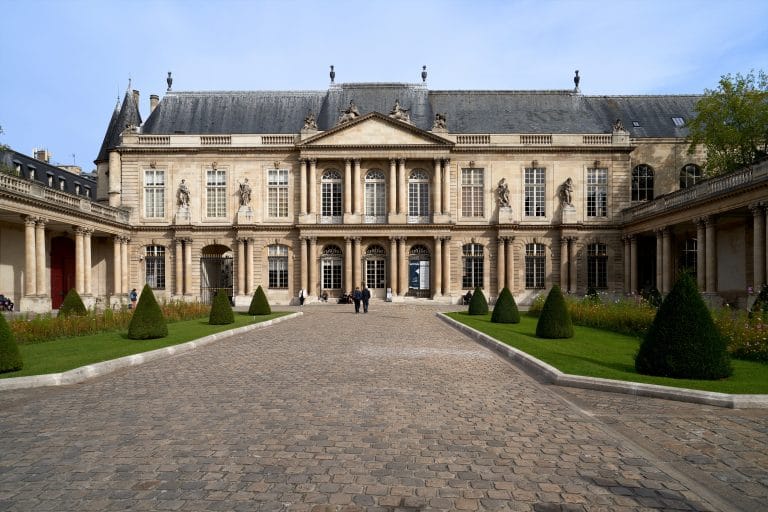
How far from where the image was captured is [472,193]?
3722 centimetres

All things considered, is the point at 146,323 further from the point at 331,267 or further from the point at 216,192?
the point at 216,192

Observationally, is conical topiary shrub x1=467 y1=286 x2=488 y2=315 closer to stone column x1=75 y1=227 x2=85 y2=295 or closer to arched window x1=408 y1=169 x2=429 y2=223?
arched window x1=408 y1=169 x2=429 y2=223

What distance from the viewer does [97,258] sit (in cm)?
3644

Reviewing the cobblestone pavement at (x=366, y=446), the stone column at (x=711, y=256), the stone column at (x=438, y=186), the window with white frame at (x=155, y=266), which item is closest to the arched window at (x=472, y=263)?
the stone column at (x=438, y=186)

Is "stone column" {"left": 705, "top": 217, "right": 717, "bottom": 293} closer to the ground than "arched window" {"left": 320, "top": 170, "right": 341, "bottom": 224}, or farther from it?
closer to the ground

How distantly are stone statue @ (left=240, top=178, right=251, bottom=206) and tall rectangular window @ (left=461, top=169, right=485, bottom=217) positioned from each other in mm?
14987

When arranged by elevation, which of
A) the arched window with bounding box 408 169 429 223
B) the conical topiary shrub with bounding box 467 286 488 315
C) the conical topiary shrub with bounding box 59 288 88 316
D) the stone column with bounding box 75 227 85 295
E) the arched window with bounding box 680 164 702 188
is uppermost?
the arched window with bounding box 680 164 702 188

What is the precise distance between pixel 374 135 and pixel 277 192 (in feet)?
26.0

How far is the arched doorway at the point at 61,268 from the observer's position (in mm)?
32188

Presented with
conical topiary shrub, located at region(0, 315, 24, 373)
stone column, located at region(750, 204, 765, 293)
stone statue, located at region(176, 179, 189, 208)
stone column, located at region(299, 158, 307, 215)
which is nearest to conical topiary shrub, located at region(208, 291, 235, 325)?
conical topiary shrub, located at region(0, 315, 24, 373)

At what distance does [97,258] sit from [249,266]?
10.4 m

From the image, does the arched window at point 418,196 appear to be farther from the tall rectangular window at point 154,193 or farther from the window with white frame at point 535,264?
the tall rectangular window at point 154,193

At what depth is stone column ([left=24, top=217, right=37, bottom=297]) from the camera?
83.8ft

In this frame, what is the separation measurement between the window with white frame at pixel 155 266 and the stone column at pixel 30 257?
11.4 meters
